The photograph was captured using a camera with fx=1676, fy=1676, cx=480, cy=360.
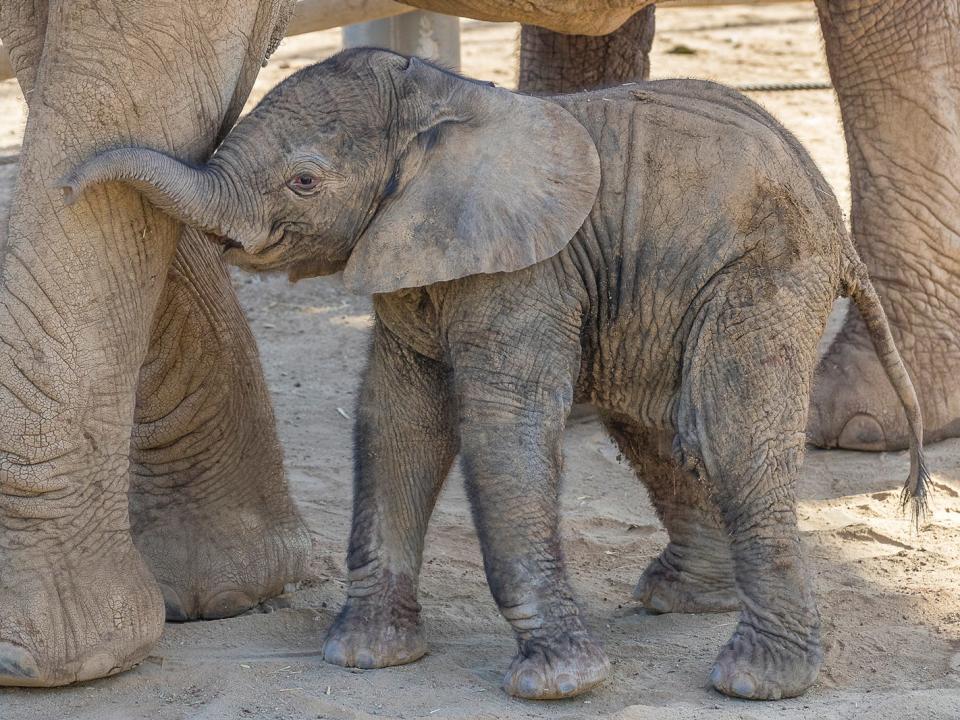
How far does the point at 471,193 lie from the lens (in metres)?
3.59

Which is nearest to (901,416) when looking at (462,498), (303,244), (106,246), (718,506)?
(462,498)

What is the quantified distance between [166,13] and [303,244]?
1.87ft

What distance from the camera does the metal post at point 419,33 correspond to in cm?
741

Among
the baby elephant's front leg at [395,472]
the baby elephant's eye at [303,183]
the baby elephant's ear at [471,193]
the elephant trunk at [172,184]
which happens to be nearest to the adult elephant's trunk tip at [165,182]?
the elephant trunk at [172,184]

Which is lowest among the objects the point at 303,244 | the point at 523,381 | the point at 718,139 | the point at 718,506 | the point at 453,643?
the point at 453,643

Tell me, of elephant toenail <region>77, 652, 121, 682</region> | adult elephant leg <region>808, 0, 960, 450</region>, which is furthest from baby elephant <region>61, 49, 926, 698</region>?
adult elephant leg <region>808, 0, 960, 450</region>

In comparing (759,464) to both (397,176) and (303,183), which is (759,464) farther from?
(303,183)

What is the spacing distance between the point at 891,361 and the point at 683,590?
0.76 meters

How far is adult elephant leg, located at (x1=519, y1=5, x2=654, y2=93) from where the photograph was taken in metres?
5.87

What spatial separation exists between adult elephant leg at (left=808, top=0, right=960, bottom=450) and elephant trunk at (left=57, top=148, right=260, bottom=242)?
235 cm

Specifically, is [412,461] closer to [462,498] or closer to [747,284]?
[747,284]

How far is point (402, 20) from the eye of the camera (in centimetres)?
743

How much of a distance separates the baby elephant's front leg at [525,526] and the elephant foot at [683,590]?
63cm

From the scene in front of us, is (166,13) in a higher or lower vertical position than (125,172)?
higher
